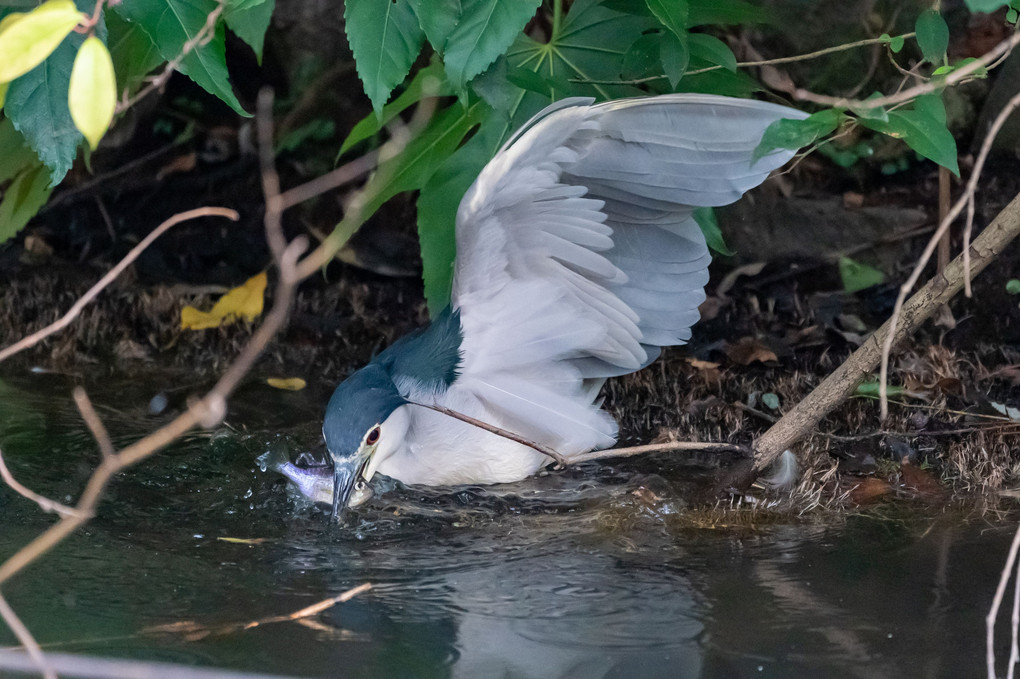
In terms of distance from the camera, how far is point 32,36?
0.84m

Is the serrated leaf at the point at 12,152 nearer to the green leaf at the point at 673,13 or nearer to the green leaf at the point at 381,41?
the green leaf at the point at 381,41

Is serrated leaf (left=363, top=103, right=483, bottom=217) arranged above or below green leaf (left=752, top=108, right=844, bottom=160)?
above

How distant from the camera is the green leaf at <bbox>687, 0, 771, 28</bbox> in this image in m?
2.10

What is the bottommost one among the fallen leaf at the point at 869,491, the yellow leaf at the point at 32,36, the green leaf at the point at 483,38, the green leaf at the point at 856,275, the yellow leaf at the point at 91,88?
the fallen leaf at the point at 869,491

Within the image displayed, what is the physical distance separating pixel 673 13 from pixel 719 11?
34cm

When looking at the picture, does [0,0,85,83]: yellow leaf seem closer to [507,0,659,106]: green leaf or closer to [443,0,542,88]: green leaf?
[443,0,542,88]: green leaf

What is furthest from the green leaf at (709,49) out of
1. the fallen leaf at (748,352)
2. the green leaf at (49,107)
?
the green leaf at (49,107)

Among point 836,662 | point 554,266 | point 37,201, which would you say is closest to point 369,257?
point 37,201

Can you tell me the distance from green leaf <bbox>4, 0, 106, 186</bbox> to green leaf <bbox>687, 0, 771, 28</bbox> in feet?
4.03

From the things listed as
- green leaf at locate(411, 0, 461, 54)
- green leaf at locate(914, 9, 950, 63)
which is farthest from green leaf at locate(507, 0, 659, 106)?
green leaf at locate(914, 9, 950, 63)

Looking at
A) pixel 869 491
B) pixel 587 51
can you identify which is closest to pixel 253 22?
pixel 587 51

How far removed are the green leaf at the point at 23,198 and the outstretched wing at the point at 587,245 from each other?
4.56 ft

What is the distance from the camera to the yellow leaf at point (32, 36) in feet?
2.75

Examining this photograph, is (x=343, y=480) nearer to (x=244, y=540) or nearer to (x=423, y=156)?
(x=244, y=540)
